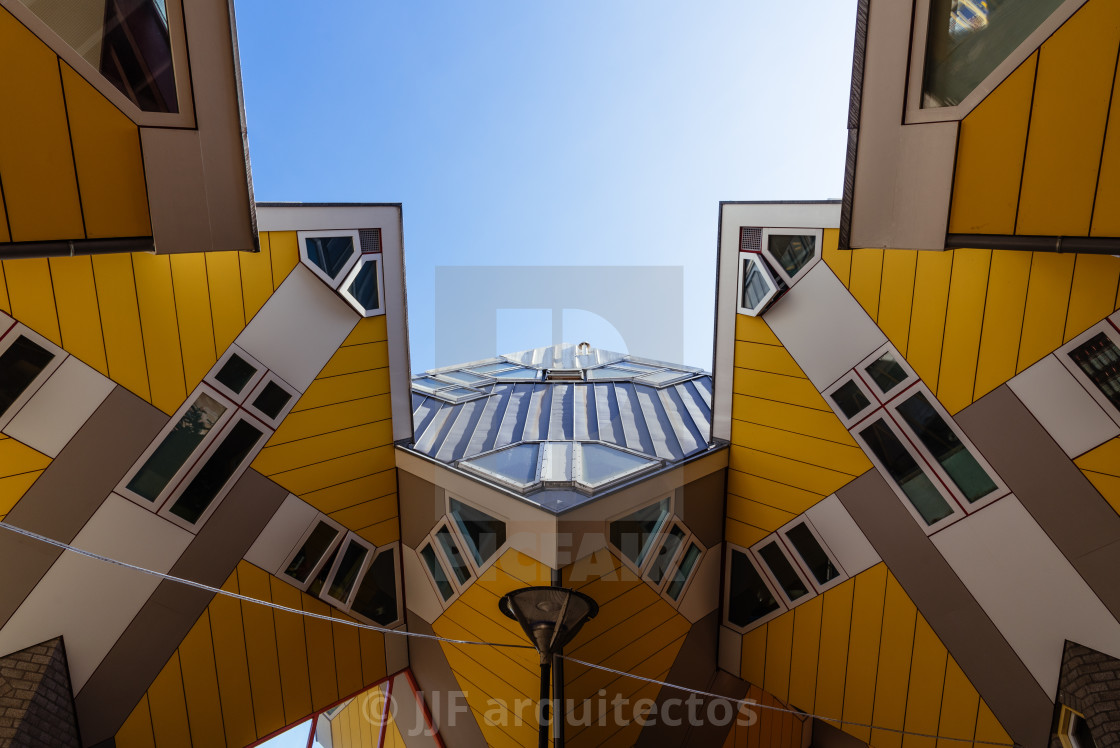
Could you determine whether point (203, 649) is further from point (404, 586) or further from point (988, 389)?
point (988, 389)

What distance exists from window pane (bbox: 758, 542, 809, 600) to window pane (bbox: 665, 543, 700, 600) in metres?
0.47

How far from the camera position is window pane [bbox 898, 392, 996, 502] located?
2980 millimetres

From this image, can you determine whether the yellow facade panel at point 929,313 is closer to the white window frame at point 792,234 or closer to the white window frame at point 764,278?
the white window frame at point 792,234

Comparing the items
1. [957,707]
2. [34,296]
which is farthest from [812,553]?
[34,296]

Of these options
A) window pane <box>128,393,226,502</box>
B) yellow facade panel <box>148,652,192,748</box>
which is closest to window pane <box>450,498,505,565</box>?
window pane <box>128,393,226,502</box>

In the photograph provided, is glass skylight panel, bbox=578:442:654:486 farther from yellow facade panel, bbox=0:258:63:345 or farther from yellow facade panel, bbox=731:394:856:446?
yellow facade panel, bbox=0:258:63:345

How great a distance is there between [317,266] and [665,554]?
286 cm

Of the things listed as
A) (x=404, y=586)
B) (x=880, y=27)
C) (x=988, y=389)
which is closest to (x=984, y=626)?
(x=988, y=389)

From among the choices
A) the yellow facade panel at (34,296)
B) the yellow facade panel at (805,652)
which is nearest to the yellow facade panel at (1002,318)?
the yellow facade panel at (805,652)

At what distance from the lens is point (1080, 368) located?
103 inches

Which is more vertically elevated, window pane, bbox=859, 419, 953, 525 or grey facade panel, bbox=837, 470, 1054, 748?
window pane, bbox=859, 419, 953, 525

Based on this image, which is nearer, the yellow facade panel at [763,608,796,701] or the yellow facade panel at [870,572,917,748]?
the yellow facade panel at [870,572,917,748]

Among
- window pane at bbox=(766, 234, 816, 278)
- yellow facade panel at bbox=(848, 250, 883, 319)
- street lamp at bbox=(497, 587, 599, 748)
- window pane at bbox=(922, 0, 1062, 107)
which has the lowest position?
street lamp at bbox=(497, 587, 599, 748)

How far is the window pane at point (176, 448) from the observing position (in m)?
3.14
